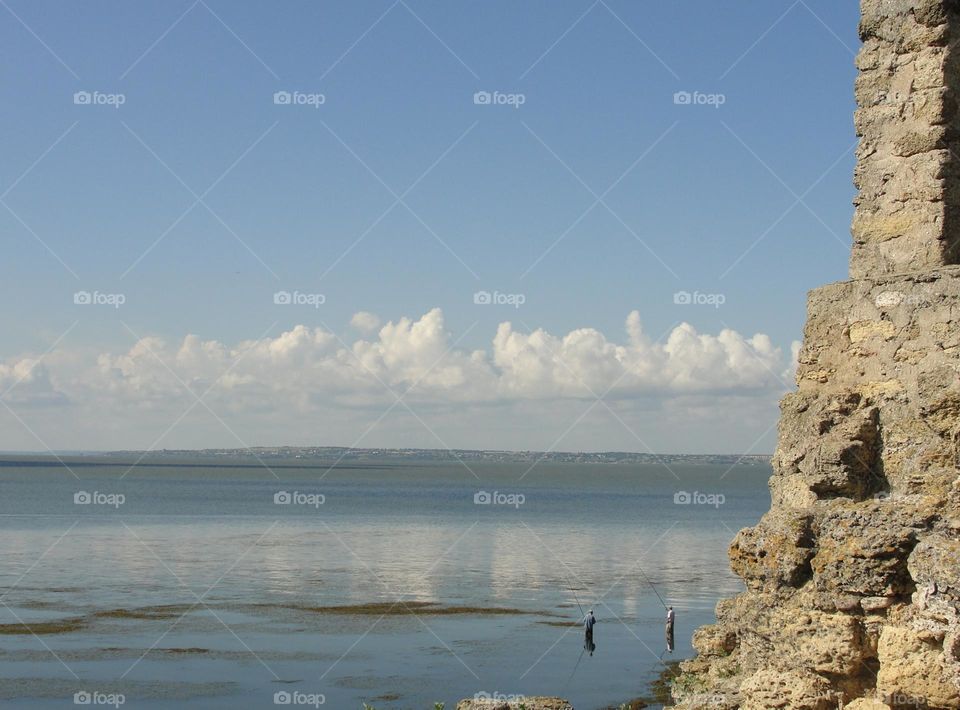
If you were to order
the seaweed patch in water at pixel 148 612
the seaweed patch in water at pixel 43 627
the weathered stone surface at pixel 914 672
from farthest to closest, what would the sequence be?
the seaweed patch in water at pixel 148 612 < the seaweed patch in water at pixel 43 627 < the weathered stone surface at pixel 914 672

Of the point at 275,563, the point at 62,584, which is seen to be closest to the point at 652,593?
the point at 275,563

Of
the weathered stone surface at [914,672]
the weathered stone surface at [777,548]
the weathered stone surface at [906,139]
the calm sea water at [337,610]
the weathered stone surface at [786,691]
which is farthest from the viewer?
the calm sea water at [337,610]

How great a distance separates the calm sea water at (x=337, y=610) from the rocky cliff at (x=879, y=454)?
17.0 metres

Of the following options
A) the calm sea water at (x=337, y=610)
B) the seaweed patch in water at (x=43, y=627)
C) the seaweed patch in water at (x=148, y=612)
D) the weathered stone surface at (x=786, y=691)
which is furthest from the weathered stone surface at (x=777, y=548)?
the seaweed patch in water at (x=148, y=612)

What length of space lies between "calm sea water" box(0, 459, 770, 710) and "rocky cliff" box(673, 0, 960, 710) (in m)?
17.0

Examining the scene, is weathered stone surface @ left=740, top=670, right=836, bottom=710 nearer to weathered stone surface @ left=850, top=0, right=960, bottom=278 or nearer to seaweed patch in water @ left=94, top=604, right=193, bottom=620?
weathered stone surface @ left=850, top=0, right=960, bottom=278

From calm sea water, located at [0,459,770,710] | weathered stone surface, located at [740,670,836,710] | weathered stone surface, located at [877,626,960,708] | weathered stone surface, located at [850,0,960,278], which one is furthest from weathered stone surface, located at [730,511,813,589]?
calm sea water, located at [0,459,770,710]

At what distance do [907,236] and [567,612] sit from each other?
29.6 m

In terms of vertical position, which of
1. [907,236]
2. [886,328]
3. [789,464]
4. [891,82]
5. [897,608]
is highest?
[891,82]

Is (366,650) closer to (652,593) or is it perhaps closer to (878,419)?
(652,593)

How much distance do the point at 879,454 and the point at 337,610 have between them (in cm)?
3049

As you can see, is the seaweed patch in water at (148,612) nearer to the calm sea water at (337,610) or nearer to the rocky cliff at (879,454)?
the calm sea water at (337,610)

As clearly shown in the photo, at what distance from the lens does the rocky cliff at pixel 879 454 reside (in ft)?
20.0

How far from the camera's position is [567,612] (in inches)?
1395
